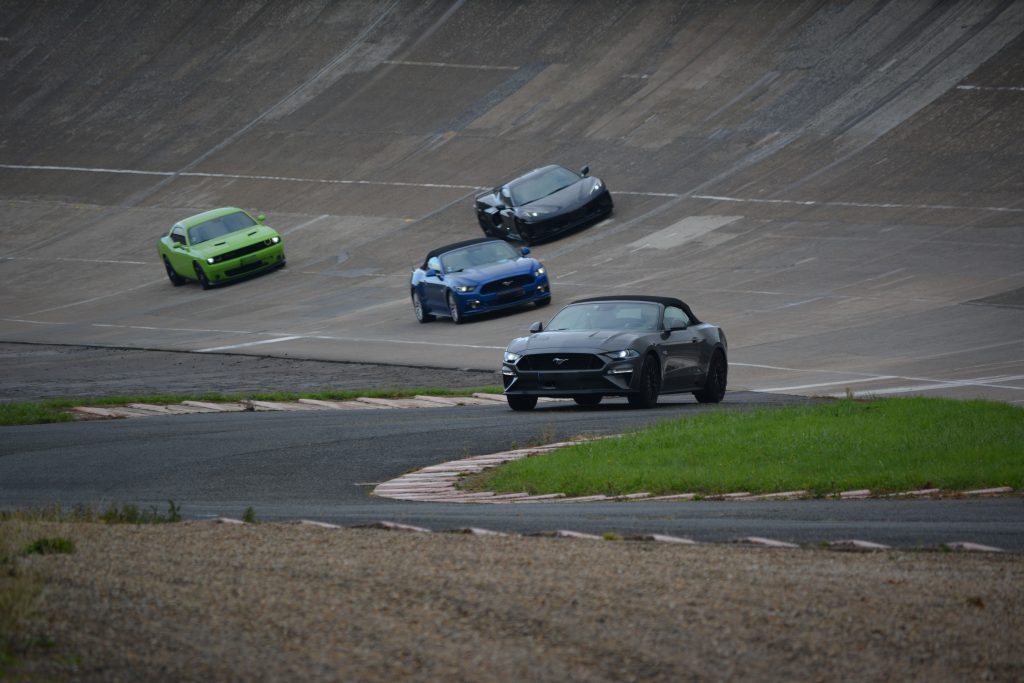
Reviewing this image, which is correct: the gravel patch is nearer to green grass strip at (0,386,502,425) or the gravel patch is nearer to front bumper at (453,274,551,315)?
green grass strip at (0,386,502,425)

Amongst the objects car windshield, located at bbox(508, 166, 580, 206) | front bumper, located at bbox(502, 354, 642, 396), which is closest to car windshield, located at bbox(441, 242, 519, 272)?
car windshield, located at bbox(508, 166, 580, 206)

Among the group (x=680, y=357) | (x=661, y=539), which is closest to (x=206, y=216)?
(x=680, y=357)

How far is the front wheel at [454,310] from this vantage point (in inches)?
1177

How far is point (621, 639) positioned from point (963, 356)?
16.3 meters

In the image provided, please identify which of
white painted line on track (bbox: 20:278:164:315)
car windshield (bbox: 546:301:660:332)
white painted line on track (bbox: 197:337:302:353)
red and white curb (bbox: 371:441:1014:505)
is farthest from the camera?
white painted line on track (bbox: 20:278:164:315)

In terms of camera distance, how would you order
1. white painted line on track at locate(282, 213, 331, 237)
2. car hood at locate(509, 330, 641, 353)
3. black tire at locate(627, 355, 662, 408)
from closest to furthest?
car hood at locate(509, 330, 641, 353) → black tire at locate(627, 355, 662, 408) → white painted line on track at locate(282, 213, 331, 237)

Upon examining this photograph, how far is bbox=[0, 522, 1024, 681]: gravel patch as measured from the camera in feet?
21.6

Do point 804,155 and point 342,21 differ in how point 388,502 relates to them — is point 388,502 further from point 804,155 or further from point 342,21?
→ point 342,21

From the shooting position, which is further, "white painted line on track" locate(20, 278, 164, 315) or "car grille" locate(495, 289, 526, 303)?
"white painted line on track" locate(20, 278, 164, 315)

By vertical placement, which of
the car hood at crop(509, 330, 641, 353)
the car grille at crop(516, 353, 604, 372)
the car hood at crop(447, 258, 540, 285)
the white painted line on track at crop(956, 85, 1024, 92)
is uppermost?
the white painted line on track at crop(956, 85, 1024, 92)

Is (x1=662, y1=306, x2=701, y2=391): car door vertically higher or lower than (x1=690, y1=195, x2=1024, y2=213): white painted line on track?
lower

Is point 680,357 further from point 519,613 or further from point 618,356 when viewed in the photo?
point 519,613

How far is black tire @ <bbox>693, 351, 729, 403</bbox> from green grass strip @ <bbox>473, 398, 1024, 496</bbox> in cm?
395

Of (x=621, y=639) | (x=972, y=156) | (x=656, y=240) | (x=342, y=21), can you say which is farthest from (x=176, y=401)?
(x=342, y=21)
